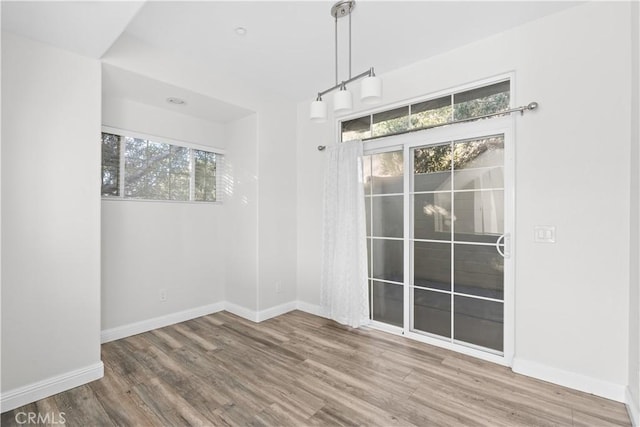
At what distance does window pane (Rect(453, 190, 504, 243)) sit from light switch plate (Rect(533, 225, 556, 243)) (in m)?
0.25

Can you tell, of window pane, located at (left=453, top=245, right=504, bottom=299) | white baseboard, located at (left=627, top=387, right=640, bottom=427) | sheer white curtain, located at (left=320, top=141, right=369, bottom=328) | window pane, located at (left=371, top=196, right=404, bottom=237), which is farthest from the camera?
sheer white curtain, located at (left=320, top=141, right=369, bottom=328)

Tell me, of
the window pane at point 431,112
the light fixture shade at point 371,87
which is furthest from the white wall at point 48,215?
the window pane at point 431,112

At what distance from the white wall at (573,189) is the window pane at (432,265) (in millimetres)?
569

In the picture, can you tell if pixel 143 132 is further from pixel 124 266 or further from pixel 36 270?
pixel 36 270

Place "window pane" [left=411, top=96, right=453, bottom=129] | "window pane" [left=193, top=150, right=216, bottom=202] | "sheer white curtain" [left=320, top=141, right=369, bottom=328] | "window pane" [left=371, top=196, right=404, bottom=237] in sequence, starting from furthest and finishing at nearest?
"window pane" [left=193, top=150, right=216, bottom=202] < "sheer white curtain" [left=320, top=141, right=369, bottom=328] < "window pane" [left=371, top=196, right=404, bottom=237] < "window pane" [left=411, top=96, right=453, bottom=129]

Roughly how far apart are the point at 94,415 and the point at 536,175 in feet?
11.2

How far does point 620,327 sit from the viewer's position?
80.8 inches

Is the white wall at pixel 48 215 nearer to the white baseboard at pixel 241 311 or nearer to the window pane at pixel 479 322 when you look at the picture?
the white baseboard at pixel 241 311

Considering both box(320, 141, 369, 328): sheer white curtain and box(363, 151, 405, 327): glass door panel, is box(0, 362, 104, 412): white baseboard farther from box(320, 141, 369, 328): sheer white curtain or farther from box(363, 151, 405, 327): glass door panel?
box(363, 151, 405, 327): glass door panel

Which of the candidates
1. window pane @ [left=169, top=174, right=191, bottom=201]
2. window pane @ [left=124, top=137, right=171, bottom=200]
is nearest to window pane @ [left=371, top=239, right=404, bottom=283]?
window pane @ [left=169, top=174, right=191, bottom=201]

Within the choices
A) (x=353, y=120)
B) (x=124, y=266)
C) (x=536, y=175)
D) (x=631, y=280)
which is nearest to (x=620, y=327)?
(x=631, y=280)

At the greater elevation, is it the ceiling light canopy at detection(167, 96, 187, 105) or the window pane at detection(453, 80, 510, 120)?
the ceiling light canopy at detection(167, 96, 187, 105)

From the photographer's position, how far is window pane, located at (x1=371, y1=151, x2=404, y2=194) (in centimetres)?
319

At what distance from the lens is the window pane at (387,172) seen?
3.19m
